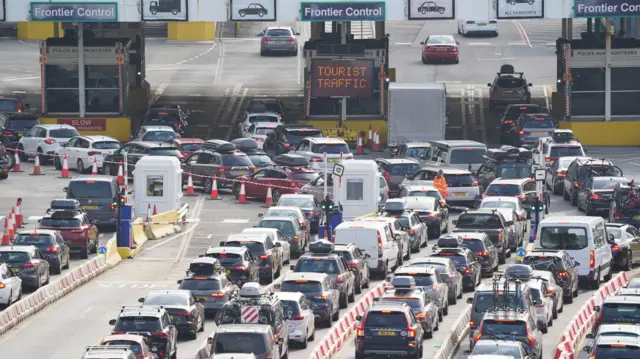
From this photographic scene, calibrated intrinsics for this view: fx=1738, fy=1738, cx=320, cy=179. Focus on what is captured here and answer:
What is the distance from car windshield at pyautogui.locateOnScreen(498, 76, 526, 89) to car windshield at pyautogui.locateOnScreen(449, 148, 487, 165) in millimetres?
16232

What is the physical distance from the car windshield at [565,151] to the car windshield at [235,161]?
1077 cm

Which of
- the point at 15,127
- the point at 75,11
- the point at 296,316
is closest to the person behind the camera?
the point at 296,316

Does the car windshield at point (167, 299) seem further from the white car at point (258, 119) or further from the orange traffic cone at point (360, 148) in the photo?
the white car at point (258, 119)

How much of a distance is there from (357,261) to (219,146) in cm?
2039

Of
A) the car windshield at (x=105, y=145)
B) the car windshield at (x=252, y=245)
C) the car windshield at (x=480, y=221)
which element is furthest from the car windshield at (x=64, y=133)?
the car windshield at (x=252, y=245)

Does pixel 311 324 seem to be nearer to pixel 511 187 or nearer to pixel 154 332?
pixel 154 332

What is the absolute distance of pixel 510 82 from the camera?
76188mm

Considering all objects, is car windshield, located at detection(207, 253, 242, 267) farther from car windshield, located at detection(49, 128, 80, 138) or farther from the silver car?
the silver car

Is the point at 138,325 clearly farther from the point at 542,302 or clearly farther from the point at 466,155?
the point at 466,155

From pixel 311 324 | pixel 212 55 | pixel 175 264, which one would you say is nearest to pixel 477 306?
pixel 311 324

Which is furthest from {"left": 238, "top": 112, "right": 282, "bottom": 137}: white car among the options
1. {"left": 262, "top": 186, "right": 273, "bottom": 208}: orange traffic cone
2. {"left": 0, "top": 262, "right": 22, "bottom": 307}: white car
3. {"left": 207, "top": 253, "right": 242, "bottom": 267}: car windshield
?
{"left": 0, "top": 262, "right": 22, "bottom": 307}: white car

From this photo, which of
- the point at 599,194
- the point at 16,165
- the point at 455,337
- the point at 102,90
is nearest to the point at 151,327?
the point at 455,337

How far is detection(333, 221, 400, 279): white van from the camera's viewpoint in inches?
1720

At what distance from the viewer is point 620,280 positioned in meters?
43.2
